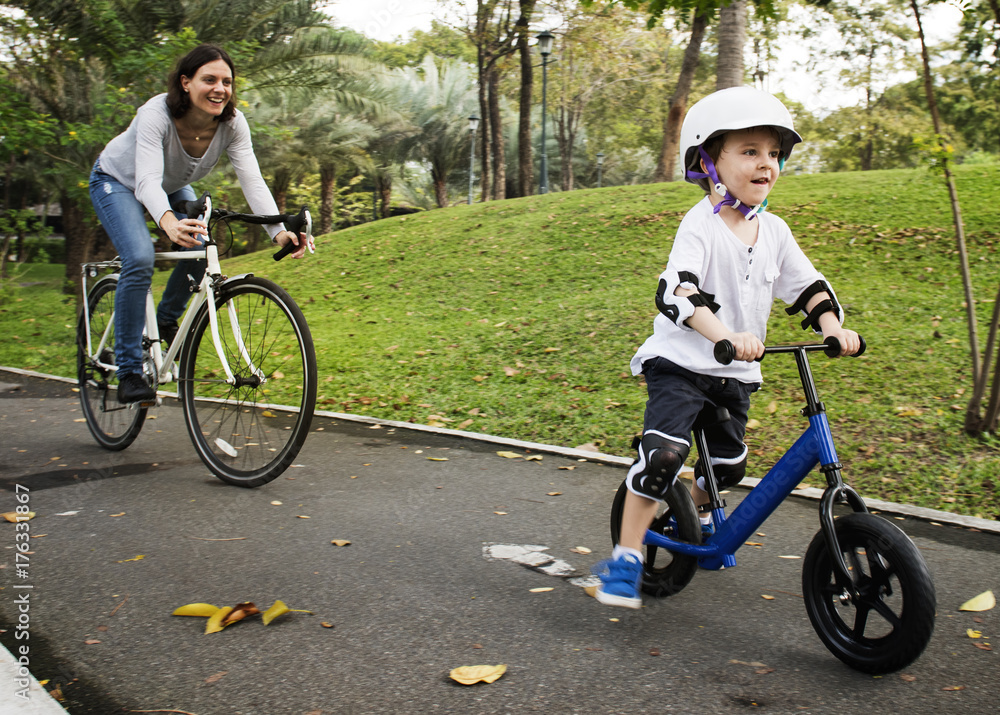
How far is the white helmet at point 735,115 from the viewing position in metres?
2.58

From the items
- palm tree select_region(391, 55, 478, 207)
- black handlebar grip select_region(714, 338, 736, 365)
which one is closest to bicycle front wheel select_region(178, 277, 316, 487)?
black handlebar grip select_region(714, 338, 736, 365)

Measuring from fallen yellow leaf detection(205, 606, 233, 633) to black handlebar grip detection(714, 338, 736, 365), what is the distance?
1.75m

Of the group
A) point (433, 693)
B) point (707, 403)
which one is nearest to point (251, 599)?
point (433, 693)

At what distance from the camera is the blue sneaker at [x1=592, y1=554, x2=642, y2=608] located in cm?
268

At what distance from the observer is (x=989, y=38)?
504 centimetres

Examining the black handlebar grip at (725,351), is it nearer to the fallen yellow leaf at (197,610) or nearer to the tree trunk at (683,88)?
the fallen yellow leaf at (197,610)

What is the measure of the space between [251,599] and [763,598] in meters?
1.80

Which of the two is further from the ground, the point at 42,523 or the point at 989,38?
the point at 989,38

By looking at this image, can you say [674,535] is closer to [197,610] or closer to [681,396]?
[681,396]

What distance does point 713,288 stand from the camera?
2750 mm

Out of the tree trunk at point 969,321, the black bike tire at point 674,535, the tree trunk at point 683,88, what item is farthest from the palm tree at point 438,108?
the black bike tire at point 674,535

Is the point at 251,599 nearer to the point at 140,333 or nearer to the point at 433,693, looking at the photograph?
the point at 433,693

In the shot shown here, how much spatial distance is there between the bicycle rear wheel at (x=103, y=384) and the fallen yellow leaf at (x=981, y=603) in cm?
419

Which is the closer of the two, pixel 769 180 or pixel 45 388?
pixel 769 180
